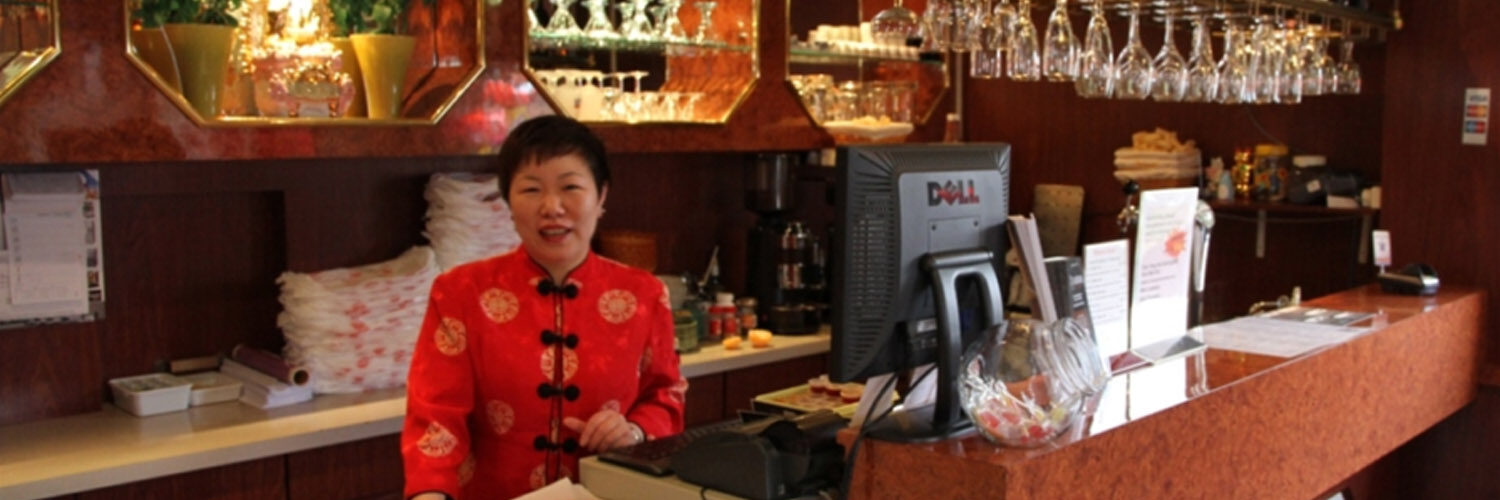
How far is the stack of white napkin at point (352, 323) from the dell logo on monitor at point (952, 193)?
166 cm

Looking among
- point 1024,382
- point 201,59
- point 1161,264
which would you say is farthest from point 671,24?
point 1024,382

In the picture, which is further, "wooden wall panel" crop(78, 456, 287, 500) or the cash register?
"wooden wall panel" crop(78, 456, 287, 500)

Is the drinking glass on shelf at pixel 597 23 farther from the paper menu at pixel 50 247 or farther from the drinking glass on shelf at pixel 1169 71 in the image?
the drinking glass on shelf at pixel 1169 71

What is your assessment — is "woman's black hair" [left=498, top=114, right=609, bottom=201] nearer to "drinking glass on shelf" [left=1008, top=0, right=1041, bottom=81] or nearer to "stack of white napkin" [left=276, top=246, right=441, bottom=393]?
"stack of white napkin" [left=276, top=246, right=441, bottom=393]

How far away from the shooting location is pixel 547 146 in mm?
2260

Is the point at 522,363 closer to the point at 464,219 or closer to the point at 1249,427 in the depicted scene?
the point at 1249,427

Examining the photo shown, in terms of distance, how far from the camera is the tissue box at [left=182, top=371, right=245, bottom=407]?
3205mm

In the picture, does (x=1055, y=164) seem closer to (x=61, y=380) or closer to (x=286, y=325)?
(x=286, y=325)

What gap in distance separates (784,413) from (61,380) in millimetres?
1781

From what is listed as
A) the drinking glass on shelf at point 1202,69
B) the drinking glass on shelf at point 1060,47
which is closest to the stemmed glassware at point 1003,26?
the drinking glass on shelf at point 1060,47

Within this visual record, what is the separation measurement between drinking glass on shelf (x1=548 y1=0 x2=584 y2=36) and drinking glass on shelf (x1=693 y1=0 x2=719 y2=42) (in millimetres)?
451

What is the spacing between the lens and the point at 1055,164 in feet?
16.2

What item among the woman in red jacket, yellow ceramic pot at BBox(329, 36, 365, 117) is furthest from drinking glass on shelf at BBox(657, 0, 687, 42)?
the woman in red jacket

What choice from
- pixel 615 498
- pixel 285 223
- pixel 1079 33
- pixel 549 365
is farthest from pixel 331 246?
pixel 1079 33
